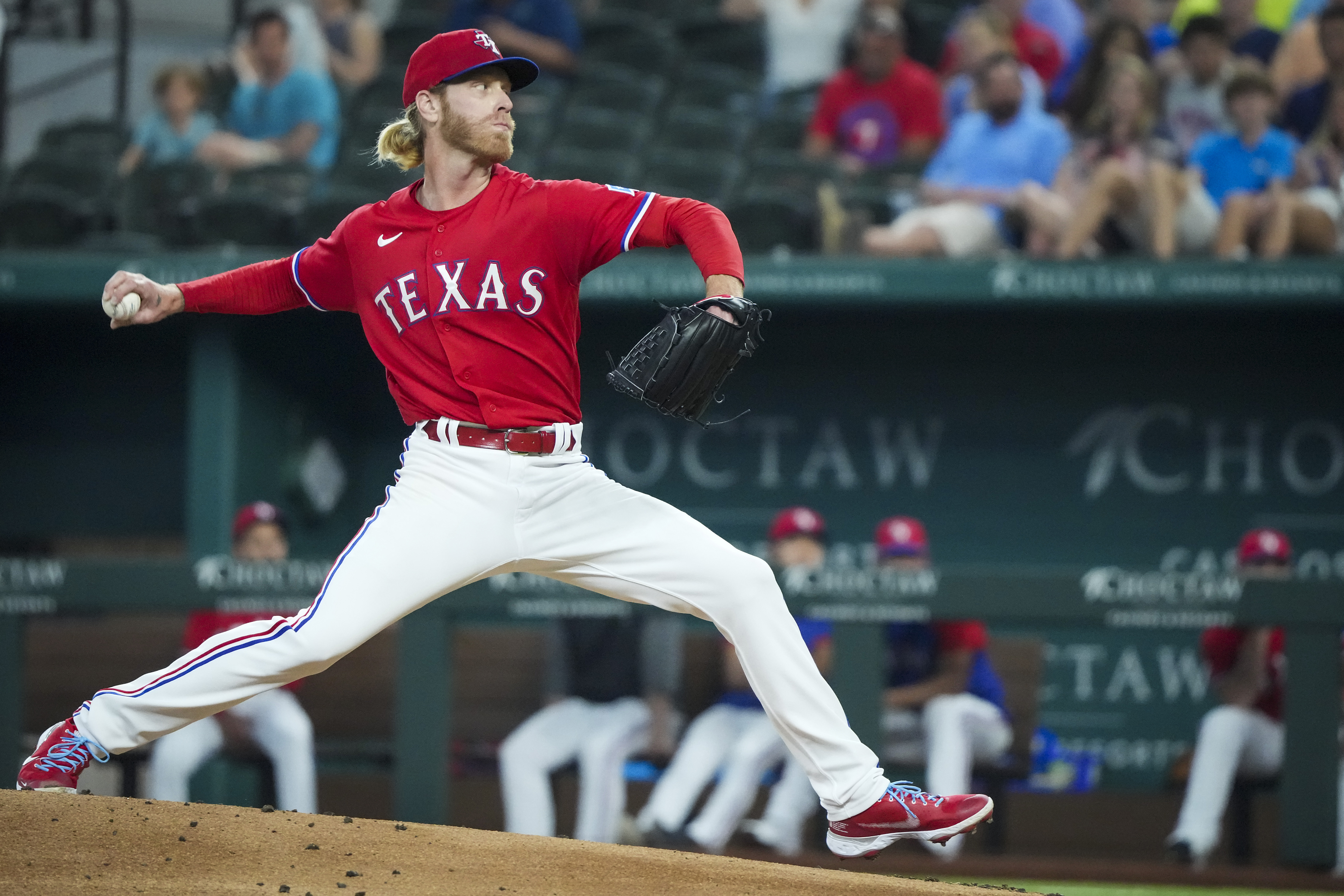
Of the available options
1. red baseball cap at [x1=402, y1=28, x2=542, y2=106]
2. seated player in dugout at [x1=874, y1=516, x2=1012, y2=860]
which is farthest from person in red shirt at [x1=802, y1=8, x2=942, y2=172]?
red baseball cap at [x1=402, y1=28, x2=542, y2=106]

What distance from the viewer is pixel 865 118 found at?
7.41m

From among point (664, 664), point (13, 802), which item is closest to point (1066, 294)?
point (664, 664)

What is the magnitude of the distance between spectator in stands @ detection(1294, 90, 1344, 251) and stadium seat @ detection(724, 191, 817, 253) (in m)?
2.09

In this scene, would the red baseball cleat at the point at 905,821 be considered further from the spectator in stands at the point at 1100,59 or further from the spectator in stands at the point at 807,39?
the spectator in stands at the point at 807,39

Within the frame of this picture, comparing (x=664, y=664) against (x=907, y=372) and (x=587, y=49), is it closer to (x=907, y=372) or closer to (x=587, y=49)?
(x=907, y=372)

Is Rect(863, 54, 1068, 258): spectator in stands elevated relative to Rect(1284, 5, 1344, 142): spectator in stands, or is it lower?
lower

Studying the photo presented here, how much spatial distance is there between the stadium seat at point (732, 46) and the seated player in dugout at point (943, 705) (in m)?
3.88

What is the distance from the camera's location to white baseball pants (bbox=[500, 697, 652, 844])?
17.0ft

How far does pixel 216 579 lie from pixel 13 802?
2156mm

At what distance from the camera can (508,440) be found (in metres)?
3.10

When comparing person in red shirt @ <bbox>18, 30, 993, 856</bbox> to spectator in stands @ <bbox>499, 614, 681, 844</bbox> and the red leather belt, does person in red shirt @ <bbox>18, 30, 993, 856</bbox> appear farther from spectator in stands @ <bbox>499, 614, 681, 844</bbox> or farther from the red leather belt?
spectator in stands @ <bbox>499, 614, 681, 844</bbox>

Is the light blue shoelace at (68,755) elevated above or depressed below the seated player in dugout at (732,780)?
above

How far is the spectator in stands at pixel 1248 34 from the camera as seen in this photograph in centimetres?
759

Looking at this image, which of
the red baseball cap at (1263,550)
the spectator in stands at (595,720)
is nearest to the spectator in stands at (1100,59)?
the red baseball cap at (1263,550)
